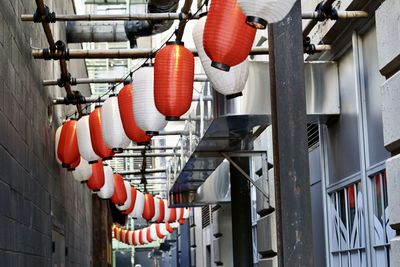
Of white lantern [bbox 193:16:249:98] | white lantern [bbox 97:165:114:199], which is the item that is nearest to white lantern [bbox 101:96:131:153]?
white lantern [bbox 193:16:249:98]

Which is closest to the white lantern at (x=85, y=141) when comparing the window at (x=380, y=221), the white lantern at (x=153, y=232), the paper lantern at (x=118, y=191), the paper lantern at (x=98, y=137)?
the paper lantern at (x=98, y=137)

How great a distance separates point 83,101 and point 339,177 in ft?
14.9

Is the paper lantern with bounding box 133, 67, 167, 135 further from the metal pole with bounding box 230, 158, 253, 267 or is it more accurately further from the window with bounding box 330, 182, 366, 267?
the metal pole with bounding box 230, 158, 253, 267

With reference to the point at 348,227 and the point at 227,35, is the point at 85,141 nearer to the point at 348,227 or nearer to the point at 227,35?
the point at 348,227

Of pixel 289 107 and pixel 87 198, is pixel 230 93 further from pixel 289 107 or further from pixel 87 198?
pixel 87 198

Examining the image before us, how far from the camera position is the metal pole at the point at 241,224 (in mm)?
14422

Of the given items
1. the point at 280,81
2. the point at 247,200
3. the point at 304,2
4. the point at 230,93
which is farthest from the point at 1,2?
the point at 247,200

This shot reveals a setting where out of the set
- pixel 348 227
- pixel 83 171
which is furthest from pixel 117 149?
pixel 83 171

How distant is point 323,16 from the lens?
879 centimetres

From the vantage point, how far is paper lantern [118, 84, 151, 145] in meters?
9.62

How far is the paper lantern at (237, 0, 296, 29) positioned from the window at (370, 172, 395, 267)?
3687mm

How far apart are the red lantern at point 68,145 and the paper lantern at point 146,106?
3345 millimetres

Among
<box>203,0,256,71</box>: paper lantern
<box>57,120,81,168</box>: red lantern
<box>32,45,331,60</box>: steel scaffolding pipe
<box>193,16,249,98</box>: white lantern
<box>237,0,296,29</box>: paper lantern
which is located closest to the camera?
<box>237,0,296,29</box>: paper lantern

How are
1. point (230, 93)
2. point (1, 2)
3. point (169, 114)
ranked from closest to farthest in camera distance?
point (230, 93), point (169, 114), point (1, 2)
